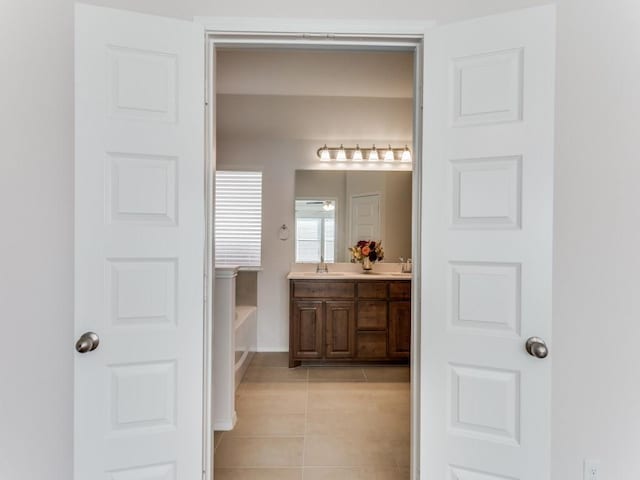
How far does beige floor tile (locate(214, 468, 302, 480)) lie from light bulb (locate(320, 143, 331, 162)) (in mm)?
3196

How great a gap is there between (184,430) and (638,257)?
1.92 m

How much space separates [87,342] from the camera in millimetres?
1261

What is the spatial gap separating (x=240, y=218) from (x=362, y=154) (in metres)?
1.67

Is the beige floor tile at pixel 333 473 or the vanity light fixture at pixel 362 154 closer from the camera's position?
the beige floor tile at pixel 333 473

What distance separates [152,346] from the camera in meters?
1.35

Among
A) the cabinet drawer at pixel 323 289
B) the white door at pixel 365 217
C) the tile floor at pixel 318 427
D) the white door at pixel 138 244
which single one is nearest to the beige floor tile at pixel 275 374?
the tile floor at pixel 318 427

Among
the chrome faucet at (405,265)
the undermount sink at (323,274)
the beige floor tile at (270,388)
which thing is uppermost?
the chrome faucet at (405,265)

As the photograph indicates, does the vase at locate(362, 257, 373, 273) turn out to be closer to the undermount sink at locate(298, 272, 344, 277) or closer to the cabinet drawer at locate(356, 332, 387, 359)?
the undermount sink at locate(298, 272, 344, 277)

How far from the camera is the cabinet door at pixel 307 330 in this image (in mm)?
3734

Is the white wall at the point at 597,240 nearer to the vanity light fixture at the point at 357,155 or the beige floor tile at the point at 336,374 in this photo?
the beige floor tile at the point at 336,374

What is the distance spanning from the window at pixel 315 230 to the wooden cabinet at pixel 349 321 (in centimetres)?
56

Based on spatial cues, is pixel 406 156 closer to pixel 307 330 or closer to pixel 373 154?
pixel 373 154

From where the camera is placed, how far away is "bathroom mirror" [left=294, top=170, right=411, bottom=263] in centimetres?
418

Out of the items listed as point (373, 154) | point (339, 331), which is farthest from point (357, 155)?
point (339, 331)
